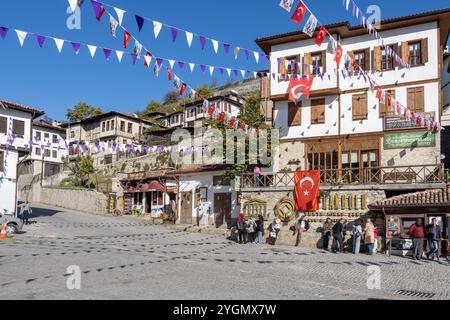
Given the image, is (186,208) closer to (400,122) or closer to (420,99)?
(400,122)

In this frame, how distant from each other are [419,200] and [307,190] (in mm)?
6311

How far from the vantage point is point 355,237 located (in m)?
20.2

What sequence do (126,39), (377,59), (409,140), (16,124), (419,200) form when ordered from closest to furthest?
(126,39) < (419,200) < (409,140) < (377,59) < (16,124)

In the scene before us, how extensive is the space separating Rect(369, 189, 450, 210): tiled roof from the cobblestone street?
2.66 meters

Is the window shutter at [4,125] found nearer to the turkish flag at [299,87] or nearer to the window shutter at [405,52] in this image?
the turkish flag at [299,87]

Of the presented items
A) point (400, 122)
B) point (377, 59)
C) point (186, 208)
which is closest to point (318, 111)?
point (377, 59)

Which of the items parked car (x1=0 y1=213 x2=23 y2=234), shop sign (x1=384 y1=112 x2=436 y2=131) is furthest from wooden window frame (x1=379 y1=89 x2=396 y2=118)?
parked car (x1=0 y1=213 x2=23 y2=234)

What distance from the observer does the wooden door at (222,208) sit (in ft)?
97.0

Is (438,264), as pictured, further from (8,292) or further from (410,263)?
(8,292)

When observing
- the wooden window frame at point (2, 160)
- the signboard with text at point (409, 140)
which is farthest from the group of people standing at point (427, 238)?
the wooden window frame at point (2, 160)

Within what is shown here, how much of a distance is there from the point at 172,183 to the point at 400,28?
65.1ft

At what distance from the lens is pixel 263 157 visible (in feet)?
94.5

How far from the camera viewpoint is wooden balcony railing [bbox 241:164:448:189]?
75.2ft
